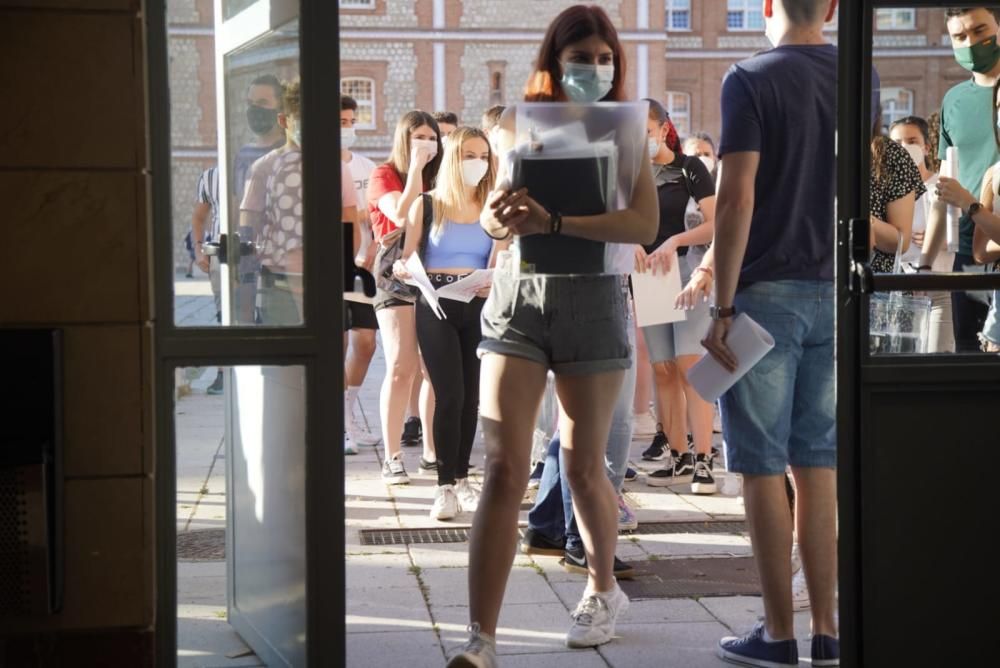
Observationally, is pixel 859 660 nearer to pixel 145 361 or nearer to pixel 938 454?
pixel 938 454

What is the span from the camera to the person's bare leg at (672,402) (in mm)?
7637

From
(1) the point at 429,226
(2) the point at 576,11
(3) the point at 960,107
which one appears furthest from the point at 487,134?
(3) the point at 960,107

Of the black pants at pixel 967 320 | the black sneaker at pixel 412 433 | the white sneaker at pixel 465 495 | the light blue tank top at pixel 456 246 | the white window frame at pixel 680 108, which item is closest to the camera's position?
the black pants at pixel 967 320

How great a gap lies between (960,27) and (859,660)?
5.76 feet

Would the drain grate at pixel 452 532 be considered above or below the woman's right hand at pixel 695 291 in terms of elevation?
below

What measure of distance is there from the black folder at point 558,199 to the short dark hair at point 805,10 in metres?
0.70

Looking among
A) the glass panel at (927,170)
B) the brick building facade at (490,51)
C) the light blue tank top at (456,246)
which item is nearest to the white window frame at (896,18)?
the glass panel at (927,170)

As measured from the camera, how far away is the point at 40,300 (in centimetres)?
342

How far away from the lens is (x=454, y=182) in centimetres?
698

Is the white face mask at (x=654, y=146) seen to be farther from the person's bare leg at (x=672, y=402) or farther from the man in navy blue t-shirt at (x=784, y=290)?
the man in navy blue t-shirt at (x=784, y=290)

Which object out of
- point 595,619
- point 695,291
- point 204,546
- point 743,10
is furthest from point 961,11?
point 743,10

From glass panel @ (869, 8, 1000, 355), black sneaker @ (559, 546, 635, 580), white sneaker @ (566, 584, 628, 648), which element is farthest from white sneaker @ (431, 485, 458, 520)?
glass panel @ (869, 8, 1000, 355)

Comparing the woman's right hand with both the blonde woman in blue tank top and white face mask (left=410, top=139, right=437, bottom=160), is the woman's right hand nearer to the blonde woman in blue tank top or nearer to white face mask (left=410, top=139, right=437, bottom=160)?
the blonde woman in blue tank top

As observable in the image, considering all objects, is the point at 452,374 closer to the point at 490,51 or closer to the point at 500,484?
the point at 500,484
